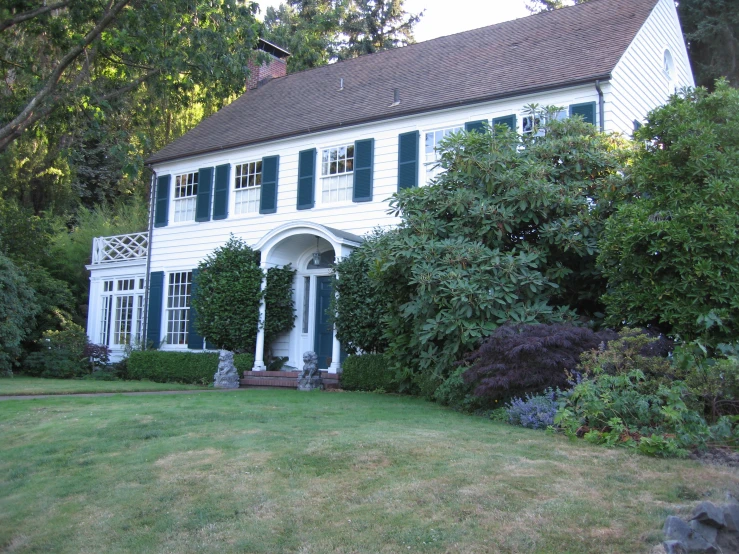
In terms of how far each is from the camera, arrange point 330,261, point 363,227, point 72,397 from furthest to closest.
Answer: point 330,261 → point 363,227 → point 72,397

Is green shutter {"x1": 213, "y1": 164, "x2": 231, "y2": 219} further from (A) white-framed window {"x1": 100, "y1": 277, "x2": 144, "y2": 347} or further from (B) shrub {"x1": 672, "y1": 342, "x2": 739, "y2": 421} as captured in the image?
(B) shrub {"x1": 672, "y1": 342, "x2": 739, "y2": 421}

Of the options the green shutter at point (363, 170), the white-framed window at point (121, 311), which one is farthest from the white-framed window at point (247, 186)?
the white-framed window at point (121, 311)

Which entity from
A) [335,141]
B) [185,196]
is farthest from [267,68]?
[335,141]

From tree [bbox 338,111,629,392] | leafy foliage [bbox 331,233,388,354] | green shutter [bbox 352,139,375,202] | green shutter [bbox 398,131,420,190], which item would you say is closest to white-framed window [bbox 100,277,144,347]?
green shutter [bbox 352,139,375,202]

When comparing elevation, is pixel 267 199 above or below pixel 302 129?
below

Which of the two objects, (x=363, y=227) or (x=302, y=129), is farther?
(x=302, y=129)

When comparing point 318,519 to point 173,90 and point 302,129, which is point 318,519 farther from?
point 302,129

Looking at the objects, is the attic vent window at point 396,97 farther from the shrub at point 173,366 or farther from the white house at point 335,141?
the shrub at point 173,366

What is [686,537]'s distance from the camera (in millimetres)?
4105

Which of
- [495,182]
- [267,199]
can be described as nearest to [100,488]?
[495,182]

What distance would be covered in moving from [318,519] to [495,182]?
6.47 meters

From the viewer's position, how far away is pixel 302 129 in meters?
16.6

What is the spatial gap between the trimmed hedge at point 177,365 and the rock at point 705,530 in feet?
41.1

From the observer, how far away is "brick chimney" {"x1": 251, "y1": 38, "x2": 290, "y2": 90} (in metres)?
21.9
